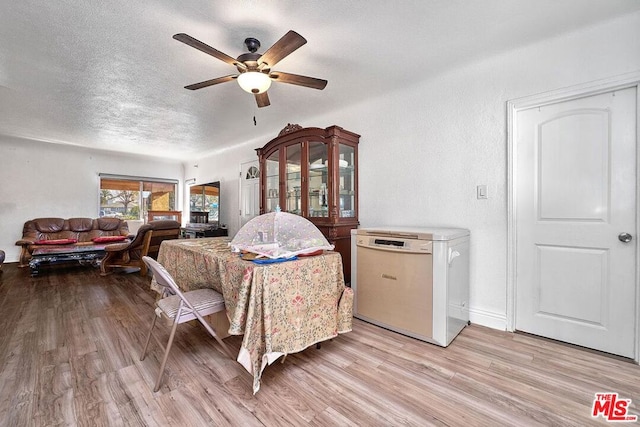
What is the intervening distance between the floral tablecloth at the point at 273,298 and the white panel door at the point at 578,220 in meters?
1.62

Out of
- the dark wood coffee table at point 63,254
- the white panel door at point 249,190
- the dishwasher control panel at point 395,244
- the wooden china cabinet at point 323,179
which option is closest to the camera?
the dishwasher control panel at point 395,244

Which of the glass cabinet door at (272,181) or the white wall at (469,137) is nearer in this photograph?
the white wall at (469,137)

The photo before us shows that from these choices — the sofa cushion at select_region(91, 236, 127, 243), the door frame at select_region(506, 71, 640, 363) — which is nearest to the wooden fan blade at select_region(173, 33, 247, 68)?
the door frame at select_region(506, 71, 640, 363)

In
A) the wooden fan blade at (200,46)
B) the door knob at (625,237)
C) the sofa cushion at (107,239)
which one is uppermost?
the wooden fan blade at (200,46)

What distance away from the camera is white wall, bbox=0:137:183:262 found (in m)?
5.37

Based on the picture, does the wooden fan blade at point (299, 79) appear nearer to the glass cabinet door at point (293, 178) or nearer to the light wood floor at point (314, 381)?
the glass cabinet door at point (293, 178)

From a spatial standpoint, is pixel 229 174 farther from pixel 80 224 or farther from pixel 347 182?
pixel 347 182

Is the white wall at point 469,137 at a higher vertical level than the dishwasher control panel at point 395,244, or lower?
higher

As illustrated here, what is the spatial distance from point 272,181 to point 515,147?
2.76 metres

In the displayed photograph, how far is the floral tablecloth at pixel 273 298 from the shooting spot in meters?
1.55

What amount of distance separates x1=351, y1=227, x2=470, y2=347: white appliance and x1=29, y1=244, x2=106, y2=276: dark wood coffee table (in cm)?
477

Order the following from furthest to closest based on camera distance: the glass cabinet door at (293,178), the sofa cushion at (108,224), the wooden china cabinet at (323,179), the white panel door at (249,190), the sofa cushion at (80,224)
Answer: the sofa cushion at (108,224) → the sofa cushion at (80,224) → the white panel door at (249,190) → the glass cabinet door at (293,178) → the wooden china cabinet at (323,179)

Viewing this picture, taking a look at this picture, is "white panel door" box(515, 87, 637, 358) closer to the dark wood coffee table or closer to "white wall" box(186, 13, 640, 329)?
"white wall" box(186, 13, 640, 329)

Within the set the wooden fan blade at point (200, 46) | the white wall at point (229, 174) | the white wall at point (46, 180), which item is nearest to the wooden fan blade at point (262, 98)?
the wooden fan blade at point (200, 46)
